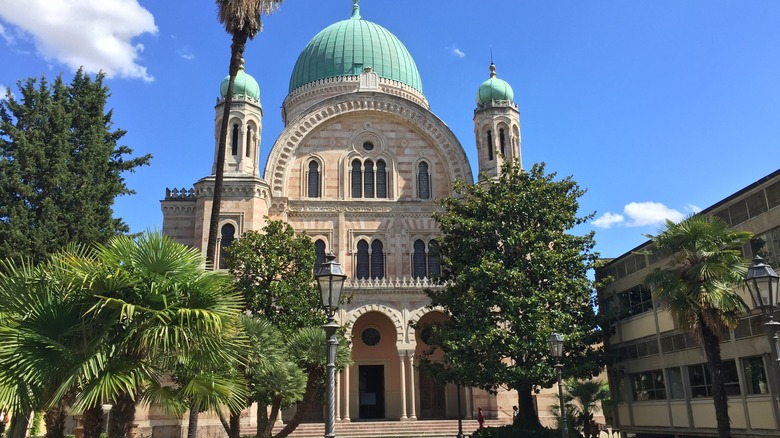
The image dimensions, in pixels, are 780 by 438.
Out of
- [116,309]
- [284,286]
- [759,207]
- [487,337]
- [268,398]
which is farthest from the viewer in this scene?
[284,286]

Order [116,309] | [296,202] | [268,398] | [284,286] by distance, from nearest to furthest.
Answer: [116,309]
[268,398]
[284,286]
[296,202]

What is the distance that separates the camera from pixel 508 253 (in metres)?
22.8

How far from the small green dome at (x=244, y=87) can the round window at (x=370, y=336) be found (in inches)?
533

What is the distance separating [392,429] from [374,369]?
4.80 meters

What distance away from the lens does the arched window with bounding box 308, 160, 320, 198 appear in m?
34.1

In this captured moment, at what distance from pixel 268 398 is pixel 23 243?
1228cm

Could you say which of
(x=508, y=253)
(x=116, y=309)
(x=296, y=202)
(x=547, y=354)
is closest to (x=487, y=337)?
(x=547, y=354)

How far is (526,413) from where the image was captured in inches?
862

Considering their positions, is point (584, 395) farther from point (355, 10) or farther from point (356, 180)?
point (355, 10)

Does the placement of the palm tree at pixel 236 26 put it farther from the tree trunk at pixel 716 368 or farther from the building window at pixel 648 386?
the building window at pixel 648 386

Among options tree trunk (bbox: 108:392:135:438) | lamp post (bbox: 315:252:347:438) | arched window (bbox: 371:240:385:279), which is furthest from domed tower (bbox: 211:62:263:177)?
lamp post (bbox: 315:252:347:438)

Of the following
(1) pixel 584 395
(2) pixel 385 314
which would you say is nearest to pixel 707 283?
(1) pixel 584 395

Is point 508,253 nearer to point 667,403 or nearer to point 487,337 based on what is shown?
point 487,337

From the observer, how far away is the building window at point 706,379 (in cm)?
1870
